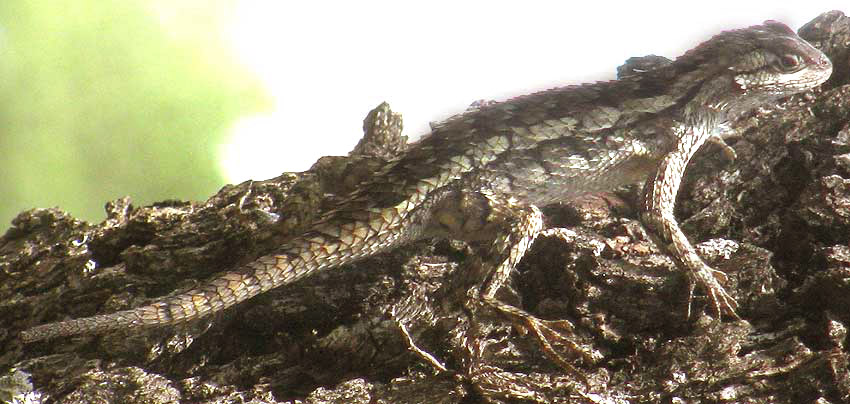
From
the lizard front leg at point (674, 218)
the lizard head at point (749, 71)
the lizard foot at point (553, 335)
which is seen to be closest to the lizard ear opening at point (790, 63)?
the lizard head at point (749, 71)

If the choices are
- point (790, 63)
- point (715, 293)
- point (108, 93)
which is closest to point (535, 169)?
point (715, 293)

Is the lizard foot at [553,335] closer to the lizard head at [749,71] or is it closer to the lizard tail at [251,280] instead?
the lizard tail at [251,280]

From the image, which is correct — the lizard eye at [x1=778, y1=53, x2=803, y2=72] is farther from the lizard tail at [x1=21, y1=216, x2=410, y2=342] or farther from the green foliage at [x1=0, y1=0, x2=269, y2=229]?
the green foliage at [x1=0, y1=0, x2=269, y2=229]

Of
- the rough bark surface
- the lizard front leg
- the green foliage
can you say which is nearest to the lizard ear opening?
the rough bark surface

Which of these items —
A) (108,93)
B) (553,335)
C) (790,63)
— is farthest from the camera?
(108,93)

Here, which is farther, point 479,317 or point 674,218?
point 674,218

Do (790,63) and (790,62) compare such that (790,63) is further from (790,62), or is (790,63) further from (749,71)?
(749,71)

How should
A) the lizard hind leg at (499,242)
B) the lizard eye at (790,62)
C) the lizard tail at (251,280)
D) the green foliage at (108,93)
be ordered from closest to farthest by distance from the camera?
the lizard tail at (251,280), the lizard hind leg at (499,242), the lizard eye at (790,62), the green foliage at (108,93)
